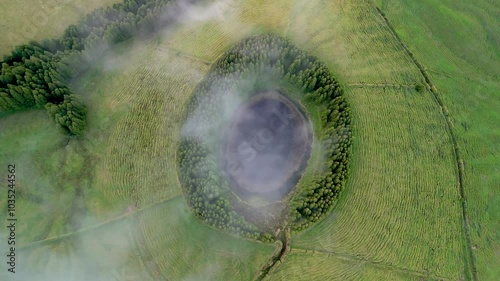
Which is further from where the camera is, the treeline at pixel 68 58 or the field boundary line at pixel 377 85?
the field boundary line at pixel 377 85

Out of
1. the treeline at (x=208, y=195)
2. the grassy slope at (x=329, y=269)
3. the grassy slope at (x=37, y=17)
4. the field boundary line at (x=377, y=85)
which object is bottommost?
the grassy slope at (x=329, y=269)

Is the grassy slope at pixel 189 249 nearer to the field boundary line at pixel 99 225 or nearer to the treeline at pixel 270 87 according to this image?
the field boundary line at pixel 99 225

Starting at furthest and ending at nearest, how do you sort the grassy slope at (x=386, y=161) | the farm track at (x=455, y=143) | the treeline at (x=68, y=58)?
1. the farm track at (x=455, y=143)
2. the grassy slope at (x=386, y=161)
3. the treeline at (x=68, y=58)

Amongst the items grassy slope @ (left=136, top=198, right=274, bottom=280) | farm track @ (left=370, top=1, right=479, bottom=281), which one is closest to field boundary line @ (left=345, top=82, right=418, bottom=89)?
farm track @ (left=370, top=1, right=479, bottom=281)

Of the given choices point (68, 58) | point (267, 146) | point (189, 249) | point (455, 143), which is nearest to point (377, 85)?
point (455, 143)

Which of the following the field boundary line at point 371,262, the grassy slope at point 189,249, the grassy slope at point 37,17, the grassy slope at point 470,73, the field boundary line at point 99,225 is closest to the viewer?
the field boundary line at point 99,225

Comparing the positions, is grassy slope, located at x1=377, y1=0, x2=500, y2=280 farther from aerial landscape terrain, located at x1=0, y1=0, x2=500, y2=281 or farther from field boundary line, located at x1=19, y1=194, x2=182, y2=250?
field boundary line, located at x1=19, y1=194, x2=182, y2=250

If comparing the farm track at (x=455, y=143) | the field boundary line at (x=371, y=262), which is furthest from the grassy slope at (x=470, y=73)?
the field boundary line at (x=371, y=262)

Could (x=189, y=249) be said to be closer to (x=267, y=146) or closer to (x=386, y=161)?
(x=267, y=146)
